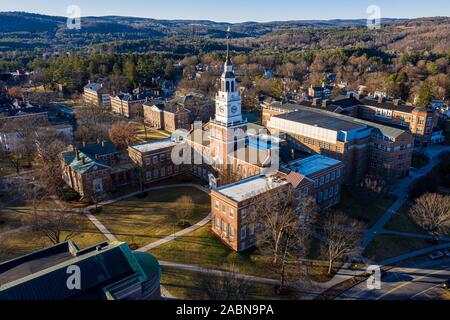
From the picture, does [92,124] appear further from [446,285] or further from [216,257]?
[446,285]

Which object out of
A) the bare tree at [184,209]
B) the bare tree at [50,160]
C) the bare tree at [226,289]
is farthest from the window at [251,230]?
the bare tree at [50,160]

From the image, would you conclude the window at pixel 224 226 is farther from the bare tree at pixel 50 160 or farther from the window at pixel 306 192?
the bare tree at pixel 50 160

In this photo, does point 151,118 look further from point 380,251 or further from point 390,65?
point 390,65

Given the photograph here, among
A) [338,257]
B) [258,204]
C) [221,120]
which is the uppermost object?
[221,120]

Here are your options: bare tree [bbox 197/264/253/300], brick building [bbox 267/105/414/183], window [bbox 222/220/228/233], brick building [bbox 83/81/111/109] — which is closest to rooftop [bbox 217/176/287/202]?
window [bbox 222/220/228/233]

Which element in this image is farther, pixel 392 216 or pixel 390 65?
pixel 390 65
